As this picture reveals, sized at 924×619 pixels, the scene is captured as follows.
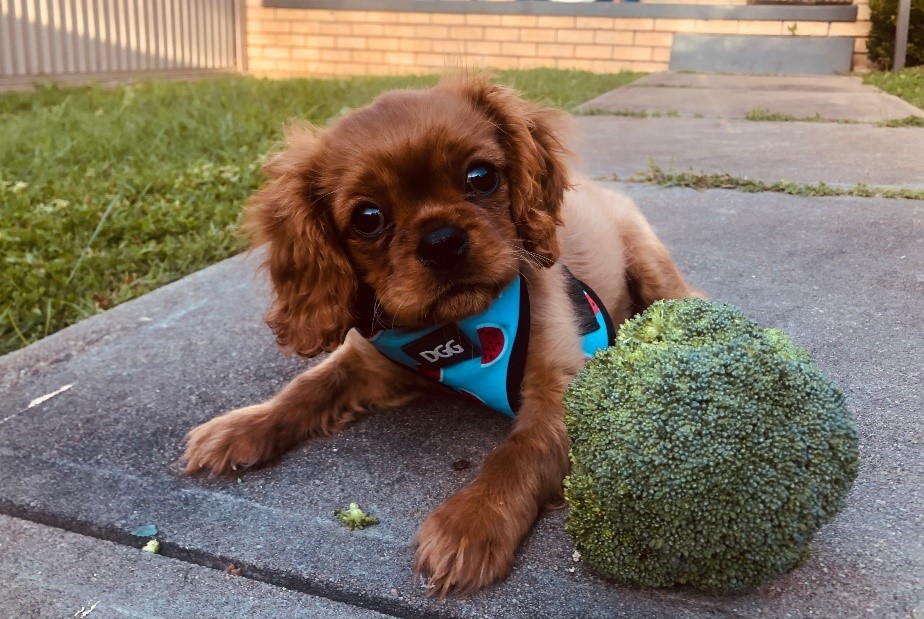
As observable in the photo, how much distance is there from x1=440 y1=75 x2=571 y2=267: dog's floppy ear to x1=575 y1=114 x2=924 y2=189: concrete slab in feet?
6.48

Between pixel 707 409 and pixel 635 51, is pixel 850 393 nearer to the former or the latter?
pixel 707 409

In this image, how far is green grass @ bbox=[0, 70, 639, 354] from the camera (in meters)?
3.47

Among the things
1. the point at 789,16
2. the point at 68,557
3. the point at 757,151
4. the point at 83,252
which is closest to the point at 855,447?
the point at 68,557

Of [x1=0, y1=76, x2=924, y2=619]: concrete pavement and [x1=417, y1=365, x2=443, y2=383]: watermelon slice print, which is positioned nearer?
[x1=0, y1=76, x2=924, y2=619]: concrete pavement

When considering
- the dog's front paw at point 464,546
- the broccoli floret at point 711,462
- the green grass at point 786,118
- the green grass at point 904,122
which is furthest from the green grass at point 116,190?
the green grass at point 904,122

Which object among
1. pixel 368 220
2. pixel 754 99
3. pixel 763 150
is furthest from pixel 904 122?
pixel 368 220

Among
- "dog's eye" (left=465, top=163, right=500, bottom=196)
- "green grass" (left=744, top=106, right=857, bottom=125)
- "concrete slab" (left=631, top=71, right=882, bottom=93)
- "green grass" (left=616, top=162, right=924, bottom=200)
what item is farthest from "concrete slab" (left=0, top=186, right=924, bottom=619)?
"concrete slab" (left=631, top=71, right=882, bottom=93)

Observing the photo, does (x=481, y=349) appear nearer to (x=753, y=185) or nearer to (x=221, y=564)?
(x=221, y=564)

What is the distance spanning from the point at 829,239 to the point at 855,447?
245cm

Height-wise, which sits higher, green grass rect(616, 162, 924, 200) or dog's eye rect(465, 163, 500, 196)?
dog's eye rect(465, 163, 500, 196)

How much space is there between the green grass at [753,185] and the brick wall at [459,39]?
29.3 ft

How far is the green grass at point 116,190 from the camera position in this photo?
3.47 metres

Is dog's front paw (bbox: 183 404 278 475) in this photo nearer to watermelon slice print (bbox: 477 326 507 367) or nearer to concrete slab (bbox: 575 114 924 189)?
watermelon slice print (bbox: 477 326 507 367)

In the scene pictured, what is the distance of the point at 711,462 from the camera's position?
1440 mm
